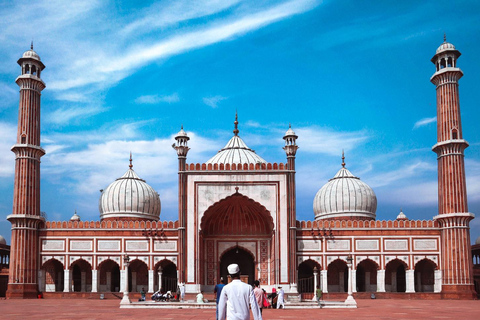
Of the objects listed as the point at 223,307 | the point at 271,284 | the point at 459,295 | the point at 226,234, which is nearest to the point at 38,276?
Result: the point at 226,234

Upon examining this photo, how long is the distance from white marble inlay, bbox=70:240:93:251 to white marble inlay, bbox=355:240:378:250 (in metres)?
15.0

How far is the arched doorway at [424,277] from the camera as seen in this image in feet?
116

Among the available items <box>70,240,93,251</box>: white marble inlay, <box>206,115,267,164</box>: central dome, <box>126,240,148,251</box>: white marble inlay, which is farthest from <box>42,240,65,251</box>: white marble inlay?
<box>206,115,267,164</box>: central dome

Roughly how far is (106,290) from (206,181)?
29.6 feet

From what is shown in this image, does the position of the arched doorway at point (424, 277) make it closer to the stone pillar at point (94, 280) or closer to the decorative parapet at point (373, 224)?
the decorative parapet at point (373, 224)

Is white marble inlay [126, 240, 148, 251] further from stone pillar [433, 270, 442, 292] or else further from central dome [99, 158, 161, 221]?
stone pillar [433, 270, 442, 292]

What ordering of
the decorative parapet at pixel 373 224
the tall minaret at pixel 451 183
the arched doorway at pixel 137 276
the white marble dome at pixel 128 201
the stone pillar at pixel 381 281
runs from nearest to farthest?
1. the tall minaret at pixel 451 183
2. the stone pillar at pixel 381 281
3. the decorative parapet at pixel 373 224
4. the arched doorway at pixel 137 276
5. the white marble dome at pixel 128 201

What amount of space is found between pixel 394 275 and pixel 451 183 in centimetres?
636

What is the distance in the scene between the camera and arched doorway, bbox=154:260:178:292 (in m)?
33.6

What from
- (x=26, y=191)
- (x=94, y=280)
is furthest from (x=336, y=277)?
(x=26, y=191)

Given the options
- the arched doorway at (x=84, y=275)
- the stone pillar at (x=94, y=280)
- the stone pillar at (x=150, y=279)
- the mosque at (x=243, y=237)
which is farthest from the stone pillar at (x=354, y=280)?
the arched doorway at (x=84, y=275)

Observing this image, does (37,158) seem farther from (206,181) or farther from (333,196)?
(333,196)

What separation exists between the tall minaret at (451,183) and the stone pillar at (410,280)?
1583 millimetres

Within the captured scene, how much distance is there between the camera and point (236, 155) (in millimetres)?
37531
